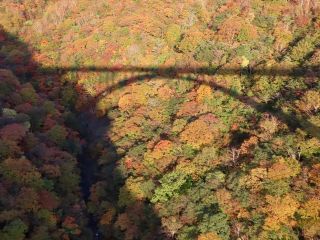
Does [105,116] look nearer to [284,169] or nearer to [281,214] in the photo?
[284,169]

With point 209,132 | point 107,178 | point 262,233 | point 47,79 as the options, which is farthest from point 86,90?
point 262,233

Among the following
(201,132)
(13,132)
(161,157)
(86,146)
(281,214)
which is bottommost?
(86,146)

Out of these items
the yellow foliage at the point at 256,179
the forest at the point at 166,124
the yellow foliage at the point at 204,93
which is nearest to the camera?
the forest at the point at 166,124

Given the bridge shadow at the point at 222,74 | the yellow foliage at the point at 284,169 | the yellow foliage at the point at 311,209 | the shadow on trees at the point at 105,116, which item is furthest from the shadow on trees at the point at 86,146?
the yellow foliage at the point at 311,209

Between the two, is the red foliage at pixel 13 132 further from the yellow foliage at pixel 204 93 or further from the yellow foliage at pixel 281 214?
the yellow foliage at pixel 281 214

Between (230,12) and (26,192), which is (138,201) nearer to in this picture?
(26,192)

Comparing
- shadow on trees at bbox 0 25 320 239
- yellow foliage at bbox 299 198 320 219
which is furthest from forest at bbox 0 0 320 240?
shadow on trees at bbox 0 25 320 239

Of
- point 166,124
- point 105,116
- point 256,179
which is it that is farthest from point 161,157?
point 105,116
